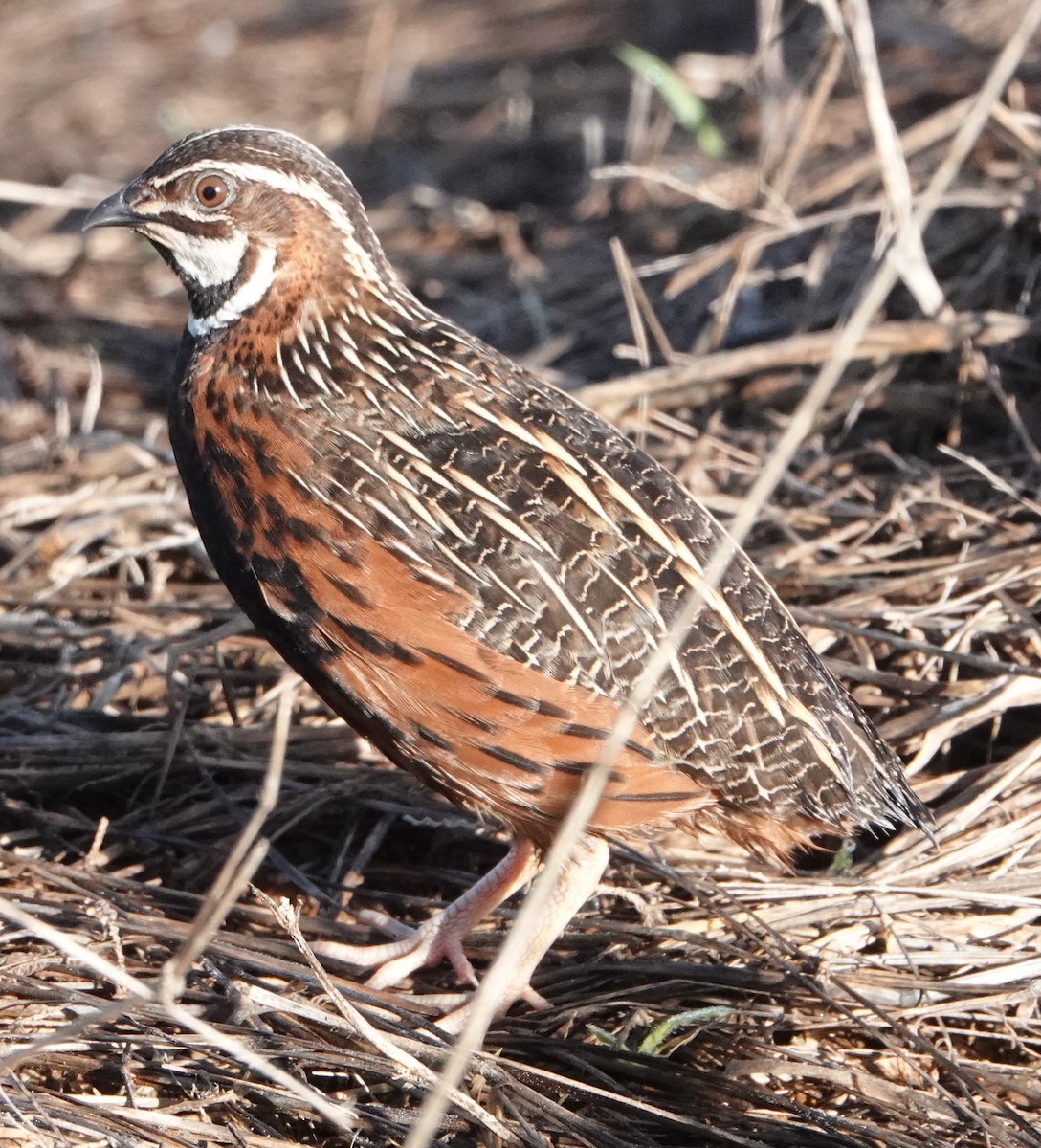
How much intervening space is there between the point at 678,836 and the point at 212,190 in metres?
2.94

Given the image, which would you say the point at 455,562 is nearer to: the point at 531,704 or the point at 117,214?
the point at 531,704

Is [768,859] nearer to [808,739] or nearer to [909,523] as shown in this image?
[808,739]

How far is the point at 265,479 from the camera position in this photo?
479 centimetres

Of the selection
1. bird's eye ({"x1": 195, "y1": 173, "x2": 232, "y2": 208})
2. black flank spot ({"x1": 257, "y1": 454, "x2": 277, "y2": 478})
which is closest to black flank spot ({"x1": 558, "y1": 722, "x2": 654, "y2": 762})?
black flank spot ({"x1": 257, "y1": 454, "x2": 277, "y2": 478})

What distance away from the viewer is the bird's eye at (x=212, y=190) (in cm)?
513

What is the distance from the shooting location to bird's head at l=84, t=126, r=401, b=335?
5.12 meters

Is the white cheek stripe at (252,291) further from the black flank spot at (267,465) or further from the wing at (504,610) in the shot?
the black flank spot at (267,465)

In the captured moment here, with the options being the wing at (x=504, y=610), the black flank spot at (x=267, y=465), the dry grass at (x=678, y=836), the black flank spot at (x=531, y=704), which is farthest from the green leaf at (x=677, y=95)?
the black flank spot at (x=531, y=704)

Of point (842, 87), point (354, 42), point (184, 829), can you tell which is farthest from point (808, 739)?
point (354, 42)

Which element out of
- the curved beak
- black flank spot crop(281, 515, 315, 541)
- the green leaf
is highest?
the green leaf

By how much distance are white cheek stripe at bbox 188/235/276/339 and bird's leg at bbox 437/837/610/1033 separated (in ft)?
7.12

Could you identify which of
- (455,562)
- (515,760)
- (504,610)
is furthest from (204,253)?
(515,760)

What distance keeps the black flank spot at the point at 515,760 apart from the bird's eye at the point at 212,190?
6.87ft

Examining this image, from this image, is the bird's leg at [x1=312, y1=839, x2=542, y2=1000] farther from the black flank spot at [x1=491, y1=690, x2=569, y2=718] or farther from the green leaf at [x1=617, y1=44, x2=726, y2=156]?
the green leaf at [x1=617, y1=44, x2=726, y2=156]
